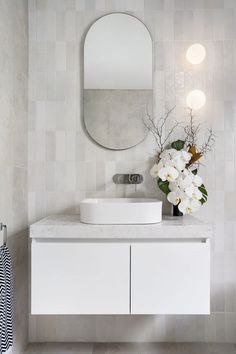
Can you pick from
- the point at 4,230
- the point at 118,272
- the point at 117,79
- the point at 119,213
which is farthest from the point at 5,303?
the point at 117,79

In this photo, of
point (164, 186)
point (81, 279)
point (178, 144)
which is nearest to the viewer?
point (81, 279)

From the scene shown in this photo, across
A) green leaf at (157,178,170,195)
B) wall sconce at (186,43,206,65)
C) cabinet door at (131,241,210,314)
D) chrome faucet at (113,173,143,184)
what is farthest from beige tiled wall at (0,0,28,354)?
wall sconce at (186,43,206,65)

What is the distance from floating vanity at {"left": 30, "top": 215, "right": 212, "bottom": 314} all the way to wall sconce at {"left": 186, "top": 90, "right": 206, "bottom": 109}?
0.93m

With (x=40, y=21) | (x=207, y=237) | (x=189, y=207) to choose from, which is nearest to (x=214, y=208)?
(x=189, y=207)

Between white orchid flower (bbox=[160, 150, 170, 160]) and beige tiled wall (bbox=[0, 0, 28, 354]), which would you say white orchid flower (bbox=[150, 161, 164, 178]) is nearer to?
white orchid flower (bbox=[160, 150, 170, 160])

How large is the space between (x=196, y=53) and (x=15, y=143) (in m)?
1.30

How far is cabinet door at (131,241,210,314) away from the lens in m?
1.94

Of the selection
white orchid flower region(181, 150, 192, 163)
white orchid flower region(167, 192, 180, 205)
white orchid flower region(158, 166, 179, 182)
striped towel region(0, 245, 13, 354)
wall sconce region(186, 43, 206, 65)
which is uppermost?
wall sconce region(186, 43, 206, 65)

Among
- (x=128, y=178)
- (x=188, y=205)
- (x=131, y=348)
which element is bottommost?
(x=131, y=348)

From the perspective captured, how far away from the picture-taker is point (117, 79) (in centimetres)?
253

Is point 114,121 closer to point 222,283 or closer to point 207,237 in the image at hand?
point 207,237

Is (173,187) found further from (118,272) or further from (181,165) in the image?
(118,272)

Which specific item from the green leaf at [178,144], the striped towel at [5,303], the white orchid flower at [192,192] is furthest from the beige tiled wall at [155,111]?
the striped towel at [5,303]

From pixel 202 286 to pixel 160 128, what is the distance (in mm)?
1066
